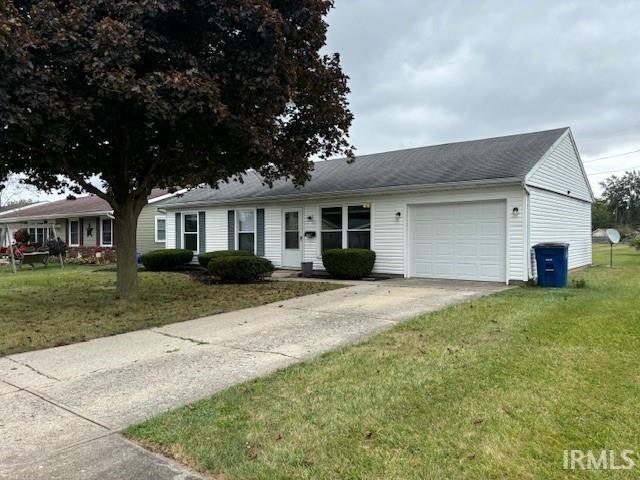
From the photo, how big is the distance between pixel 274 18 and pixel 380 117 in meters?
13.3

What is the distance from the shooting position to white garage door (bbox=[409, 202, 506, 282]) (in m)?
11.7

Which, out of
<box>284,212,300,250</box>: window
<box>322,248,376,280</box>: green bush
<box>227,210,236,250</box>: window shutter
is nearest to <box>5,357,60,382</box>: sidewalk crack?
<box>322,248,376,280</box>: green bush

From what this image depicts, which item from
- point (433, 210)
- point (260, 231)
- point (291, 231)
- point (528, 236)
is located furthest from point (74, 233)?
point (528, 236)

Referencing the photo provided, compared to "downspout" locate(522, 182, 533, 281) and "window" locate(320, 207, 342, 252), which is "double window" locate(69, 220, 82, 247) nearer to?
"window" locate(320, 207, 342, 252)

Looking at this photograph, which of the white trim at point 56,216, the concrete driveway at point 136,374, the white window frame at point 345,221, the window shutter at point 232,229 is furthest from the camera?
the white trim at point 56,216

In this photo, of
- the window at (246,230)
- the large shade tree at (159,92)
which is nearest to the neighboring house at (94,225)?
the window at (246,230)

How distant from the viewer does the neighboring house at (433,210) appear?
11.6m

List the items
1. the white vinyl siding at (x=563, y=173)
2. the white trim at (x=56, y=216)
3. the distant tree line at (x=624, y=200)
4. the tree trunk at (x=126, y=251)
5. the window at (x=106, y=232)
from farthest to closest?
the distant tree line at (x=624, y=200)
the window at (x=106, y=232)
the white trim at (x=56, y=216)
the white vinyl siding at (x=563, y=173)
the tree trunk at (x=126, y=251)

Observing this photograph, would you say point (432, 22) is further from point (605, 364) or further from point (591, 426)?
point (591, 426)

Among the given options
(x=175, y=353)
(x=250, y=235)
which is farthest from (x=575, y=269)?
(x=175, y=353)

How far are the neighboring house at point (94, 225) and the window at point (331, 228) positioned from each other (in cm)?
1126

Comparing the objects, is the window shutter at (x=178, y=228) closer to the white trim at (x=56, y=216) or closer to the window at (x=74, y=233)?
the white trim at (x=56, y=216)

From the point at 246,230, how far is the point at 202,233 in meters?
2.48

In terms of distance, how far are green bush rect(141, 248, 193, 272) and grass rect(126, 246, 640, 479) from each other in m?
13.6
